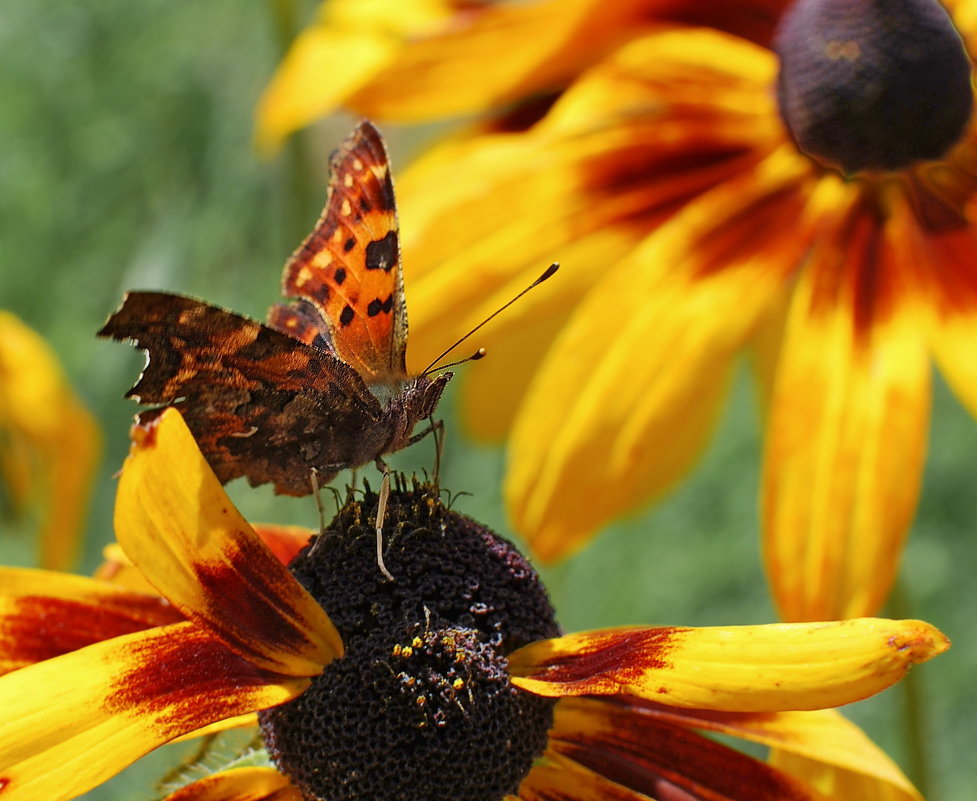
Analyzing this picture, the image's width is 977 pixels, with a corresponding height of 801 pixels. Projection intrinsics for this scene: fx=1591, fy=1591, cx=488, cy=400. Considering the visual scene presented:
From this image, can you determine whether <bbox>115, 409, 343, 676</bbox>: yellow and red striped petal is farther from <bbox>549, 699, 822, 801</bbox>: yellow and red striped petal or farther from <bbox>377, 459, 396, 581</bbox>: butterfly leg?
<bbox>549, 699, 822, 801</bbox>: yellow and red striped petal

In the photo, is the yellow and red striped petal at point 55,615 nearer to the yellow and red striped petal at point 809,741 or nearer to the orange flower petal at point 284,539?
the orange flower petal at point 284,539

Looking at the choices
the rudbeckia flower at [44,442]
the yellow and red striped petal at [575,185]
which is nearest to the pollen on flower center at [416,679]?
the yellow and red striped petal at [575,185]

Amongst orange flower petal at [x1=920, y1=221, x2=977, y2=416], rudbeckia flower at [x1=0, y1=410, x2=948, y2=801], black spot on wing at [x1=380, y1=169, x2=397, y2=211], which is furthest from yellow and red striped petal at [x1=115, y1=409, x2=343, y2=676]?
orange flower petal at [x1=920, y1=221, x2=977, y2=416]

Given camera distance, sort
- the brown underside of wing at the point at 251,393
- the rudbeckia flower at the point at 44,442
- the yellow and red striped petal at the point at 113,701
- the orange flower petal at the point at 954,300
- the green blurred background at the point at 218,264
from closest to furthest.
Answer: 1. the yellow and red striped petal at the point at 113,701
2. the brown underside of wing at the point at 251,393
3. the orange flower petal at the point at 954,300
4. the rudbeckia flower at the point at 44,442
5. the green blurred background at the point at 218,264

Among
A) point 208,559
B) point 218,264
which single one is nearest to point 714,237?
point 208,559

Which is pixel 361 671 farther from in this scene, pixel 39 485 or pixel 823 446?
pixel 39 485

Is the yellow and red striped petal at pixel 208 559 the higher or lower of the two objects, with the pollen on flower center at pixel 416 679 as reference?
higher

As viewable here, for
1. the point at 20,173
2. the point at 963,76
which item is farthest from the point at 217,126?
the point at 963,76
